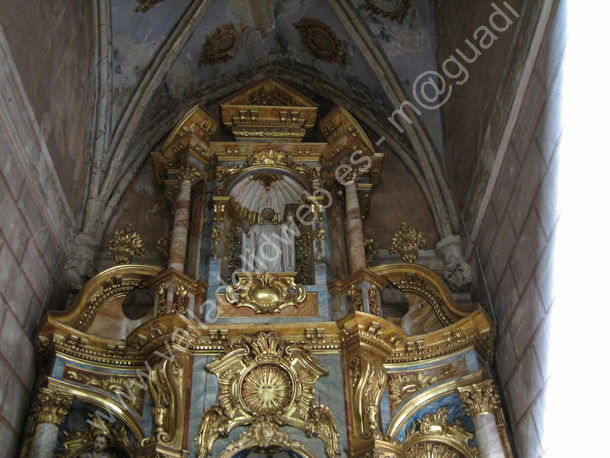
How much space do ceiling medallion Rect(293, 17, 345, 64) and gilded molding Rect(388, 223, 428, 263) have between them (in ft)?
11.0

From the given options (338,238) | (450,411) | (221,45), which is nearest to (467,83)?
(338,238)

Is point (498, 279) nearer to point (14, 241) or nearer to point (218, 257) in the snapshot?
point (218, 257)

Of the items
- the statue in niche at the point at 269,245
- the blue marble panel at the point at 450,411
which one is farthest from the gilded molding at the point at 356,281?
the blue marble panel at the point at 450,411

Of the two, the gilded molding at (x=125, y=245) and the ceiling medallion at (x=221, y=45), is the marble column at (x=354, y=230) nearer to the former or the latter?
the gilded molding at (x=125, y=245)

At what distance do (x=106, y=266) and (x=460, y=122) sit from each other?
552 cm

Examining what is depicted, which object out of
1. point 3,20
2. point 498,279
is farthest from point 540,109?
point 3,20

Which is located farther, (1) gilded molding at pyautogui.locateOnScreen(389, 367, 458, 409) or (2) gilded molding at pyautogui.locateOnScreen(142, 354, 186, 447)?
(1) gilded molding at pyautogui.locateOnScreen(389, 367, 458, 409)

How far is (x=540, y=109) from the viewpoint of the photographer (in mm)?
6539

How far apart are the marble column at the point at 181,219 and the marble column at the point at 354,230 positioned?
7.39 ft

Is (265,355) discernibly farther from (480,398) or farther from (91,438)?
(480,398)

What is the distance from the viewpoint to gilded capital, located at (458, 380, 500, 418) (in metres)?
7.26

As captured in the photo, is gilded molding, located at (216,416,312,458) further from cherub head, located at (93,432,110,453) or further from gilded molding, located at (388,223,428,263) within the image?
gilded molding, located at (388,223,428,263)

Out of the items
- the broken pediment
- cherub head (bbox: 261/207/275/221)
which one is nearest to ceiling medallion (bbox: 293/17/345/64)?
the broken pediment

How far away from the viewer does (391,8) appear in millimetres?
10383
